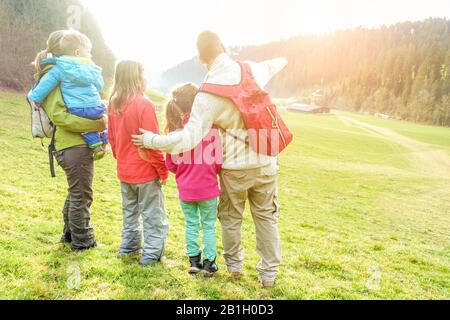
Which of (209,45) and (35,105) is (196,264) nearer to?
(209,45)

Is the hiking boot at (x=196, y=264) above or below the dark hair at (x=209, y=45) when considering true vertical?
below

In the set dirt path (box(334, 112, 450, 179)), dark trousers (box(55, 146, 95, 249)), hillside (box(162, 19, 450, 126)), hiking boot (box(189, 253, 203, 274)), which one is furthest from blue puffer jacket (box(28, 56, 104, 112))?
hillside (box(162, 19, 450, 126))

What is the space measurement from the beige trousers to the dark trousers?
1.78 metres

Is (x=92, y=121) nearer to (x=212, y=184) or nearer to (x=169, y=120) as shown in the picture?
(x=169, y=120)

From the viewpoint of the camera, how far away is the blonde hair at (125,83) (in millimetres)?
4871

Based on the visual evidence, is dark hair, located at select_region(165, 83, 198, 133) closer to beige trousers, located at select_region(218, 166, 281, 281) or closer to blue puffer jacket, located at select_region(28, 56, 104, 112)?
beige trousers, located at select_region(218, 166, 281, 281)

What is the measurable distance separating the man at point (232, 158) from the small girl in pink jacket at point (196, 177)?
0.15m

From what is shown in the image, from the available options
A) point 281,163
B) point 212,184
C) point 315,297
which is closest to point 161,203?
point 212,184

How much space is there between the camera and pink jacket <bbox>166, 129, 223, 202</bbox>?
470 cm

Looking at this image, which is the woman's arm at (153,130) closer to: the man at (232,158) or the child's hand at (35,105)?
the man at (232,158)

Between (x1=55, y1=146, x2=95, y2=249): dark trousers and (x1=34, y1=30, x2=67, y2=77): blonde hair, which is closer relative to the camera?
(x1=34, y1=30, x2=67, y2=77): blonde hair

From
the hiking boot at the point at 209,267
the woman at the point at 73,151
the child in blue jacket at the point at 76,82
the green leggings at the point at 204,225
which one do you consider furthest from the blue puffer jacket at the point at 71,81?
the hiking boot at the point at 209,267

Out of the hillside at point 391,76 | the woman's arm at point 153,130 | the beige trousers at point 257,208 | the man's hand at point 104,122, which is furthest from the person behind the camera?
the hillside at point 391,76

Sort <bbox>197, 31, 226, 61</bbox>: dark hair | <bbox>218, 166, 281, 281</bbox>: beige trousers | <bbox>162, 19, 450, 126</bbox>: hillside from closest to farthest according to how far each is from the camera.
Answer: <bbox>197, 31, 226, 61</bbox>: dark hair < <bbox>218, 166, 281, 281</bbox>: beige trousers < <bbox>162, 19, 450, 126</bbox>: hillside
